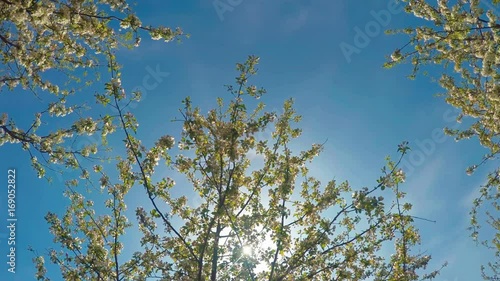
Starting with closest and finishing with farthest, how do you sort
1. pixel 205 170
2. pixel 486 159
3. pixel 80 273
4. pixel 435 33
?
pixel 205 170 < pixel 435 33 < pixel 80 273 < pixel 486 159

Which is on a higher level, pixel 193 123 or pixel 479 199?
pixel 193 123

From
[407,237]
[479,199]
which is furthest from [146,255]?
[479,199]

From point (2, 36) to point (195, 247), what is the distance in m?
5.95

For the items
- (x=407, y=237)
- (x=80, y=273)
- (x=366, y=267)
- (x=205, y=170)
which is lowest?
(x=366, y=267)

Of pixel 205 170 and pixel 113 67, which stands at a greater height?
pixel 113 67

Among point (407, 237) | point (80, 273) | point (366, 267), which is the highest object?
point (80, 273)

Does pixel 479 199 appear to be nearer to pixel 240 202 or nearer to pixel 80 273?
pixel 240 202

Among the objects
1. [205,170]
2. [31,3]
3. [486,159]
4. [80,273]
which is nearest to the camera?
[31,3]

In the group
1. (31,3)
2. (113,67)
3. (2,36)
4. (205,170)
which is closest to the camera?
(31,3)

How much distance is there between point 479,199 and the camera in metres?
11.3

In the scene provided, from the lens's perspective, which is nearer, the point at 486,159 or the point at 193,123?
the point at 193,123

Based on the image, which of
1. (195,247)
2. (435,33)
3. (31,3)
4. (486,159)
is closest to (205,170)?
(195,247)

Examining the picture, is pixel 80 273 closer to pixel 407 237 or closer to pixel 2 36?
pixel 2 36

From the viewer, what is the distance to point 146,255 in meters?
8.97
